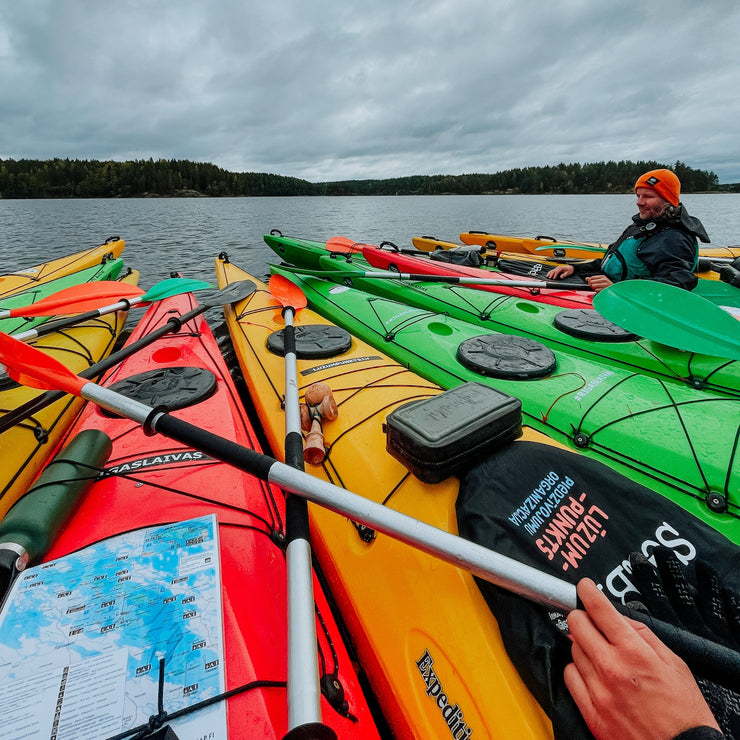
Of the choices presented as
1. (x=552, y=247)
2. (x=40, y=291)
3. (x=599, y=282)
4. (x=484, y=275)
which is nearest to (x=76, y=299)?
(x=40, y=291)

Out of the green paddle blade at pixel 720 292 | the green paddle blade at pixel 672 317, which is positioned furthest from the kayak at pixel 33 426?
the green paddle blade at pixel 720 292

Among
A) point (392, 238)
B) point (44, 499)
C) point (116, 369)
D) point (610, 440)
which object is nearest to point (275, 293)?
point (116, 369)

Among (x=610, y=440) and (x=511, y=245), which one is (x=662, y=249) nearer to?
(x=610, y=440)

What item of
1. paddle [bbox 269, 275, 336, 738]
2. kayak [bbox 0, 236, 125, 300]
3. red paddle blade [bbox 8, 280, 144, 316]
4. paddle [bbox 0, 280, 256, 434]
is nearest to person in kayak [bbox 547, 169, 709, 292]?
paddle [bbox 269, 275, 336, 738]

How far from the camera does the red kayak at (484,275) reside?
4.38 meters

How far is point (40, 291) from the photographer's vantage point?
4832 mm

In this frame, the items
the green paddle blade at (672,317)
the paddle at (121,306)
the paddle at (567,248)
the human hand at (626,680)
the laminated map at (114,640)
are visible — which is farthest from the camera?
the paddle at (567,248)

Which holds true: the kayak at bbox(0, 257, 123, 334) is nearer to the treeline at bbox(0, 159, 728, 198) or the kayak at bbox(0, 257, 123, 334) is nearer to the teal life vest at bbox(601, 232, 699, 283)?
the teal life vest at bbox(601, 232, 699, 283)

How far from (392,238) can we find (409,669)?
16624 mm

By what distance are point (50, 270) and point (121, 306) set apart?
155 inches

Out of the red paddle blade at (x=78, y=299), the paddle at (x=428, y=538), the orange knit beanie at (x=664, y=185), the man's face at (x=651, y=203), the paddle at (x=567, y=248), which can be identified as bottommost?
the paddle at (x=428, y=538)

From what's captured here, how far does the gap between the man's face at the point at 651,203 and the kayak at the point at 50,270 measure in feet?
24.5

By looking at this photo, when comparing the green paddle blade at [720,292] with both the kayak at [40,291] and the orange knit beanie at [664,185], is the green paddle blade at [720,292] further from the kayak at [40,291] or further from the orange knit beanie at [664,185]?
the kayak at [40,291]

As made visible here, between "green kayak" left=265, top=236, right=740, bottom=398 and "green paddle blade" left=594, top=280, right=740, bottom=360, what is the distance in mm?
288
